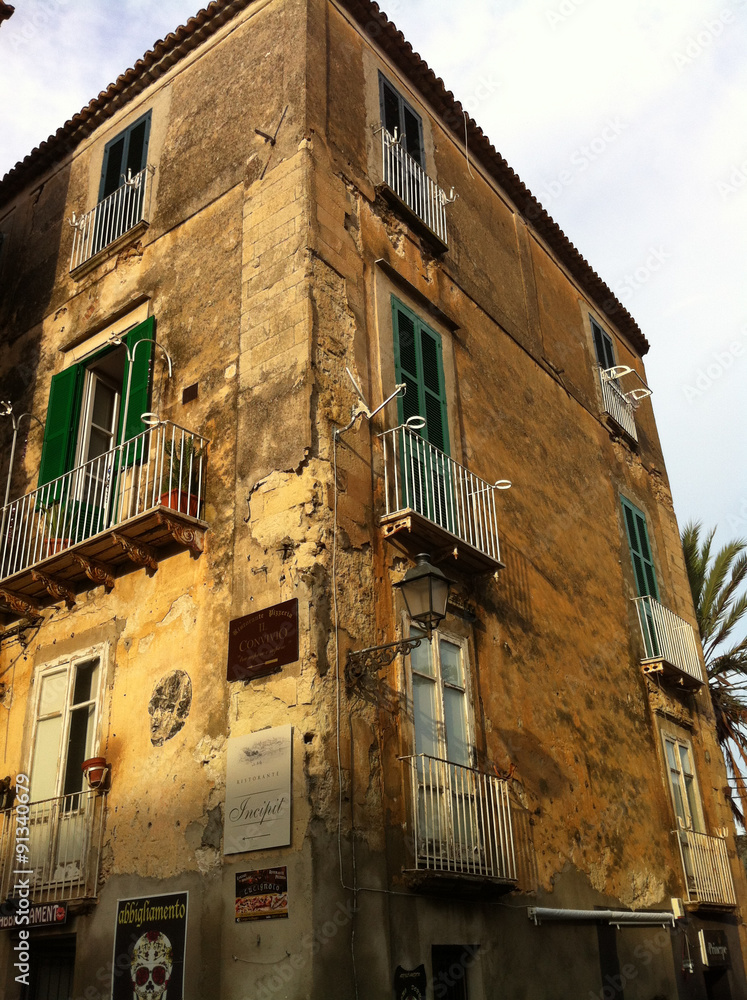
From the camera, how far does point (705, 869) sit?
13.4 m

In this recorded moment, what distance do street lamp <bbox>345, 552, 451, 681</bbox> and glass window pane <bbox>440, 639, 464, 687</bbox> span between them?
1199 mm

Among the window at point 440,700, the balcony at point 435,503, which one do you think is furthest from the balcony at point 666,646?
the window at point 440,700

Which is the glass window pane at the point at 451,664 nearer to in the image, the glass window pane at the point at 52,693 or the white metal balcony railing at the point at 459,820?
the white metal balcony railing at the point at 459,820

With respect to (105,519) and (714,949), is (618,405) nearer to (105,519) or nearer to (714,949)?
(714,949)

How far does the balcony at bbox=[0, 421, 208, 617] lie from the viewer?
31.5 feet

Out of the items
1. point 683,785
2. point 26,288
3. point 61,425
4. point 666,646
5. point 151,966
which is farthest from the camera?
point 666,646

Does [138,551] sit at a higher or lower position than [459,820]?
higher

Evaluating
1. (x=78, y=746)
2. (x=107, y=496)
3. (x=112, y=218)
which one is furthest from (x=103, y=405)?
(x=78, y=746)

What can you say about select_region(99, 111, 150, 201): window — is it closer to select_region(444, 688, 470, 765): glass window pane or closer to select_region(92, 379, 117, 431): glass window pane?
select_region(92, 379, 117, 431): glass window pane

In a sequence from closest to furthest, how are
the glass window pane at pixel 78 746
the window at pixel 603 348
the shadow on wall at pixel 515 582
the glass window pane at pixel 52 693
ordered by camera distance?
the glass window pane at pixel 78 746 → the glass window pane at pixel 52 693 → the shadow on wall at pixel 515 582 → the window at pixel 603 348

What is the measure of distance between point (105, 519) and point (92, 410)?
281cm

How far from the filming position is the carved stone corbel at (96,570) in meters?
9.98

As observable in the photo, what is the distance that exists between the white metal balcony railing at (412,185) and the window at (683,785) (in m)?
7.87

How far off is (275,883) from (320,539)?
286 cm
